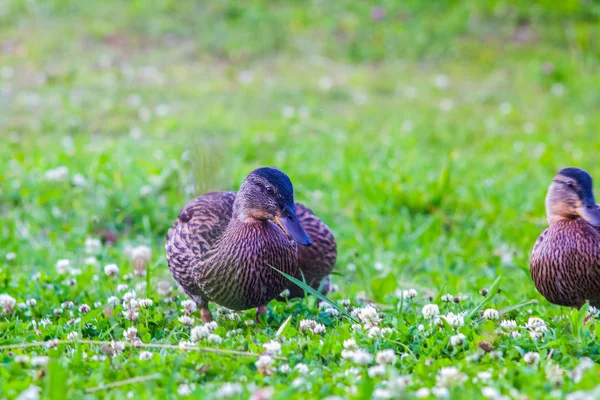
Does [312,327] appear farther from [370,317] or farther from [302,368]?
[302,368]

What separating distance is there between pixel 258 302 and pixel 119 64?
297 inches

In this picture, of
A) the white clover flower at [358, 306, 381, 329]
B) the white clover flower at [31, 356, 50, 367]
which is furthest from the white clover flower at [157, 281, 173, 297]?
the white clover flower at [31, 356, 50, 367]

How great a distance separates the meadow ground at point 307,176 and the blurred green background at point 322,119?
0.03 m

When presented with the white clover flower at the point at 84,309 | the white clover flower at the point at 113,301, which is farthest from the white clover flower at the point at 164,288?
the white clover flower at the point at 84,309

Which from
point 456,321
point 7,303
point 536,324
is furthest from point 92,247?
point 536,324

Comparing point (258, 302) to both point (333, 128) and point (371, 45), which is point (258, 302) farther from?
point (371, 45)

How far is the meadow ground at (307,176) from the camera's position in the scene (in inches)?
118

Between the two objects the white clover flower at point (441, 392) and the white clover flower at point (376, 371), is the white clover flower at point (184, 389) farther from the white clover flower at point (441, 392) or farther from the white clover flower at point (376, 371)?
the white clover flower at point (441, 392)

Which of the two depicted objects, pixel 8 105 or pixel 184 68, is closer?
pixel 8 105

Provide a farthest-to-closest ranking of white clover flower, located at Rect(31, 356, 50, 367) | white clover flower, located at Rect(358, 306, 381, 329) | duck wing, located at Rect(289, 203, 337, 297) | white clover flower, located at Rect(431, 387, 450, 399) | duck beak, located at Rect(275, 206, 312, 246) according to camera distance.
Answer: duck wing, located at Rect(289, 203, 337, 297), duck beak, located at Rect(275, 206, 312, 246), white clover flower, located at Rect(358, 306, 381, 329), white clover flower, located at Rect(31, 356, 50, 367), white clover flower, located at Rect(431, 387, 450, 399)

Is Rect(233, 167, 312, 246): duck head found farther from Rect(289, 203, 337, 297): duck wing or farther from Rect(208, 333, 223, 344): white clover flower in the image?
Rect(289, 203, 337, 297): duck wing

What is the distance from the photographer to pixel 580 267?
147 inches

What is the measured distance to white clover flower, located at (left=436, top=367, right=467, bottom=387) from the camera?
2734 mm

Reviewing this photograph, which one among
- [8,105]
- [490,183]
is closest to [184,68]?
[8,105]
